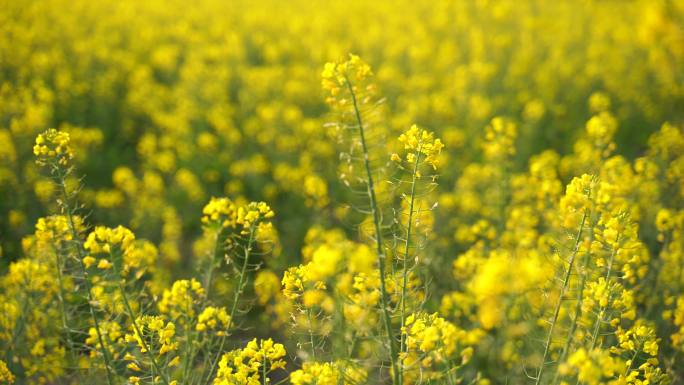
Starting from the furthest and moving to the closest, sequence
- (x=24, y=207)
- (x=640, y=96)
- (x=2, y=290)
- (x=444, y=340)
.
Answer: (x=640, y=96) → (x=24, y=207) → (x=2, y=290) → (x=444, y=340)

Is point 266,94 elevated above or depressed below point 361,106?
above

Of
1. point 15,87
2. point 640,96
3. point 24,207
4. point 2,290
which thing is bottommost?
point 2,290

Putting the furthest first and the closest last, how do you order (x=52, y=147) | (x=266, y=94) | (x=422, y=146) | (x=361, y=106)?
(x=266, y=94) < (x=52, y=147) < (x=422, y=146) < (x=361, y=106)

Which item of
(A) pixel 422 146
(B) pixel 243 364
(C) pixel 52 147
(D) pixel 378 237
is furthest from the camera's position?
(C) pixel 52 147

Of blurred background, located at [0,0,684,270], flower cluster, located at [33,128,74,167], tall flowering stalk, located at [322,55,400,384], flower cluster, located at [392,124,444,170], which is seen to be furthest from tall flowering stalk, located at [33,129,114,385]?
blurred background, located at [0,0,684,270]

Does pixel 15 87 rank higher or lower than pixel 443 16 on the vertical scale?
lower

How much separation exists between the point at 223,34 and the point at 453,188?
20.7ft

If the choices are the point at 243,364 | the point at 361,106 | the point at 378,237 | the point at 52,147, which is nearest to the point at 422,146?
the point at 361,106

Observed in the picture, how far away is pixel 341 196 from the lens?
604 centimetres

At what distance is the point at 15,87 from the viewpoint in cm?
696

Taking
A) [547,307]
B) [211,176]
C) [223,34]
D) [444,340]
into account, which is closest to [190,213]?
[211,176]

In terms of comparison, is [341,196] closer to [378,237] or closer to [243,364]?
[243,364]

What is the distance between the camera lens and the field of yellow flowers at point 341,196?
237 cm

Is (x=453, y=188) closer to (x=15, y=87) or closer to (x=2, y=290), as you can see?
(x=2, y=290)
